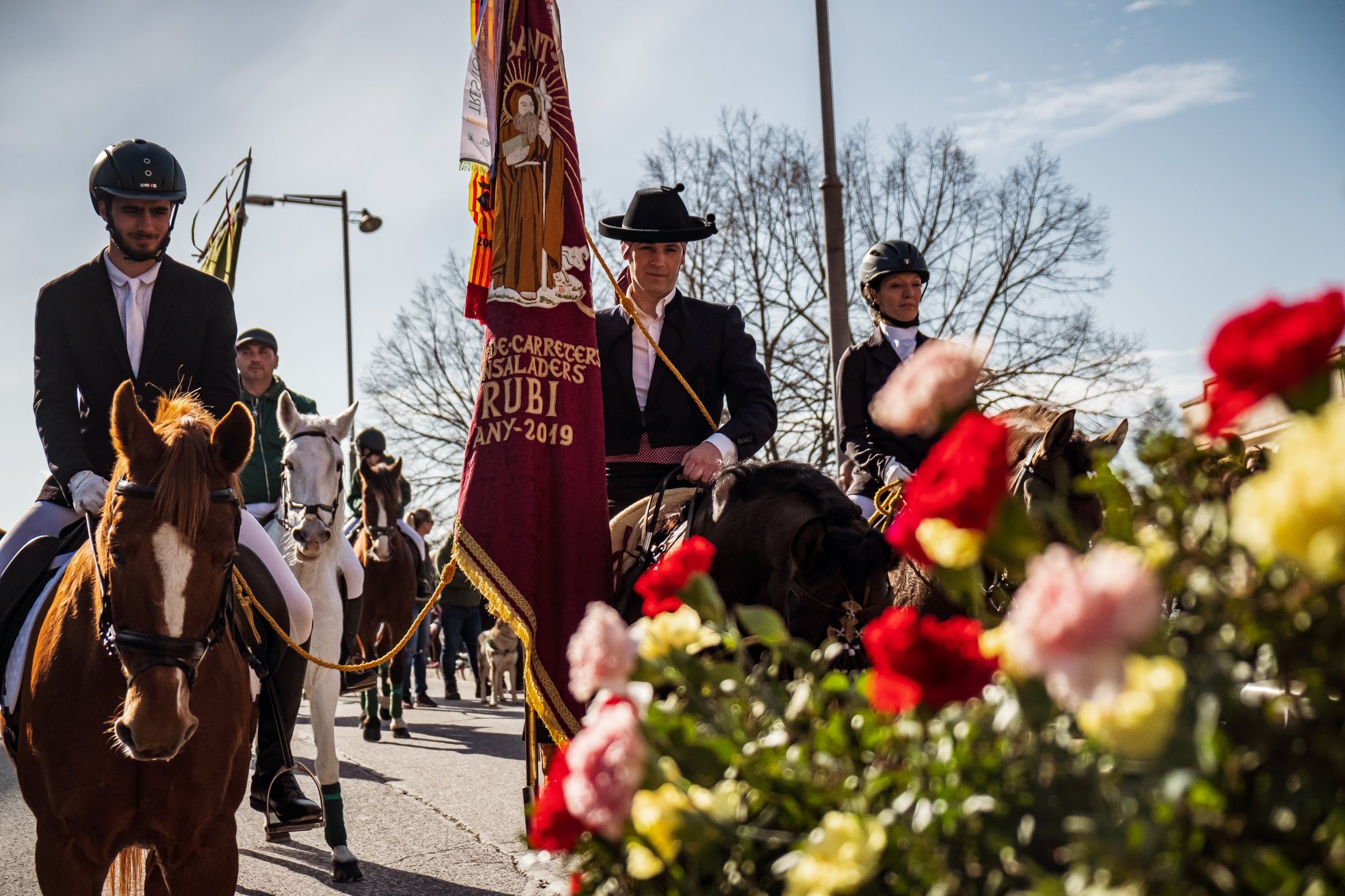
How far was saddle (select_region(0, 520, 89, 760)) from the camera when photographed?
14.5 ft

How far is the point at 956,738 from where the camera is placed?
4.79ft

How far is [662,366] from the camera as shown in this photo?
544 cm

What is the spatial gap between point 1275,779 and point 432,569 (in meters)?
15.6

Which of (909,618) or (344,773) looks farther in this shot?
(344,773)

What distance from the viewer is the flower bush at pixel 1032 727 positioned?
1111 millimetres

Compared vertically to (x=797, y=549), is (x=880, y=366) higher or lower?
higher

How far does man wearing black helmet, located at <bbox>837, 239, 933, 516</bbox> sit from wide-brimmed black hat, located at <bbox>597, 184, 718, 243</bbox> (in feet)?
3.80

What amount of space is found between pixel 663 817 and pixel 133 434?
291cm

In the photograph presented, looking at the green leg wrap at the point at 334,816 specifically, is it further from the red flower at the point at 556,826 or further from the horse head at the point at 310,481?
the red flower at the point at 556,826

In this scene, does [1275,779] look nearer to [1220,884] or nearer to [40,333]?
[1220,884]

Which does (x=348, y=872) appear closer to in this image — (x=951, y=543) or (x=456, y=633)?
(x=951, y=543)

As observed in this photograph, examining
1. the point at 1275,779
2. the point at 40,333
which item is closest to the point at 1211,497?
the point at 1275,779

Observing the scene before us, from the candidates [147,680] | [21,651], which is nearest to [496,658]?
[21,651]

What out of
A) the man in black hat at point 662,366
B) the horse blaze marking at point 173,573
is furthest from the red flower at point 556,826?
the man in black hat at point 662,366
